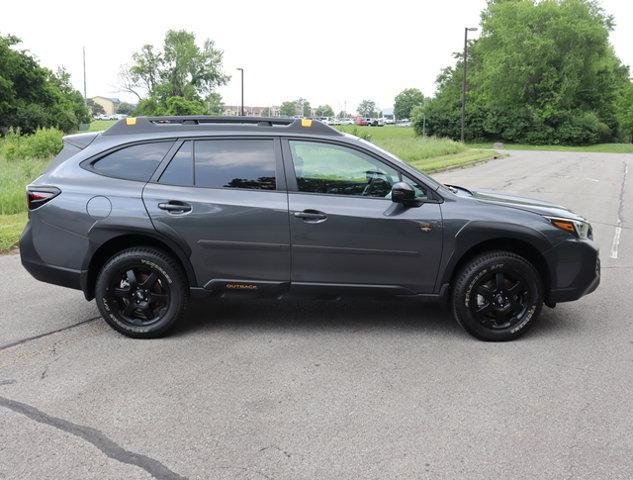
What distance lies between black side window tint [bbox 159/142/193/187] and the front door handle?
947 millimetres

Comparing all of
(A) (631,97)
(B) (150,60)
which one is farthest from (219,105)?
(A) (631,97)

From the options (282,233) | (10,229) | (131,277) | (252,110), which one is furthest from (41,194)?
(252,110)

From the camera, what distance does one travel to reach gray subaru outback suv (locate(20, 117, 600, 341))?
15.7ft

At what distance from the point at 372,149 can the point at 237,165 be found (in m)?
1.11

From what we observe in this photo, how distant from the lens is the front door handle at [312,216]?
4.76 m

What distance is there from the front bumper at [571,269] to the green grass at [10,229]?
7.16 metres

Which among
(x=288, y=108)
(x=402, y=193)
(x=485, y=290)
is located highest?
(x=288, y=108)

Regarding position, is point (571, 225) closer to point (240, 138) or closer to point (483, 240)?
point (483, 240)

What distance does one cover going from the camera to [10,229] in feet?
29.9

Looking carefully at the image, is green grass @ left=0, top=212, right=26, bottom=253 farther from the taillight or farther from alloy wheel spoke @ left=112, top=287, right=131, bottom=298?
alloy wheel spoke @ left=112, top=287, right=131, bottom=298

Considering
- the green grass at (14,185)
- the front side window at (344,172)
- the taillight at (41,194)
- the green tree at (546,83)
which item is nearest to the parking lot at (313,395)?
the taillight at (41,194)

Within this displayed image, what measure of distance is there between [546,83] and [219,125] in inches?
2567

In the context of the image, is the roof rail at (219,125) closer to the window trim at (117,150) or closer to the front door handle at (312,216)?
the window trim at (117,150)

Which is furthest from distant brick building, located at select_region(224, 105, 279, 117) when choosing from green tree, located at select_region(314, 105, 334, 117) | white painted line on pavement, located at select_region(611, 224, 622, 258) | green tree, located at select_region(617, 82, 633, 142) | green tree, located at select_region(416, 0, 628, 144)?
white painted line on pavement, located at select_region(611, 224, 622, 258)
